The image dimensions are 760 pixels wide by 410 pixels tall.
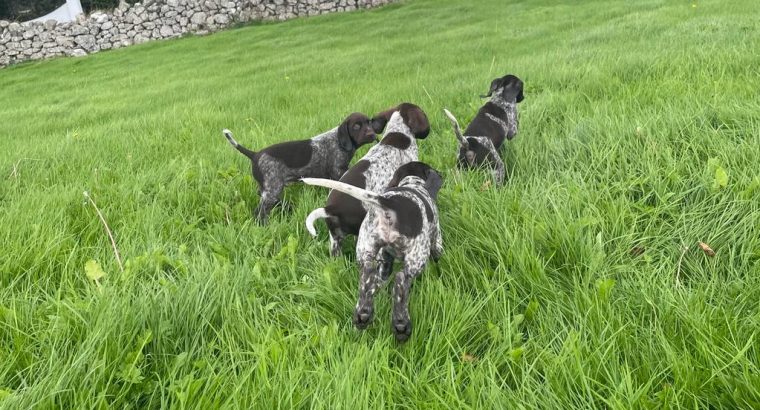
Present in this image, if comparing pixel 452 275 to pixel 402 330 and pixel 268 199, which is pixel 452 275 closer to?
pixel 402 330

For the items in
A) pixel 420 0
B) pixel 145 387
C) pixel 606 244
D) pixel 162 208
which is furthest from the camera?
pixel 420 0

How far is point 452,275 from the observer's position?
236 centimetres

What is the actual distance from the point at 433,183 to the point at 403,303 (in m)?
0.96

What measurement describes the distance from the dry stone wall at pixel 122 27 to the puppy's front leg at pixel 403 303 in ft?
81.5

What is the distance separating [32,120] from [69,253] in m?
7.63

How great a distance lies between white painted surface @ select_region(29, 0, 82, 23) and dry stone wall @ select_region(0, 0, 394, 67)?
291cm

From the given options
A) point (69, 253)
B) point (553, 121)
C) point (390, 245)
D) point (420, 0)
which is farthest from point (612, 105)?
point (420, 0)

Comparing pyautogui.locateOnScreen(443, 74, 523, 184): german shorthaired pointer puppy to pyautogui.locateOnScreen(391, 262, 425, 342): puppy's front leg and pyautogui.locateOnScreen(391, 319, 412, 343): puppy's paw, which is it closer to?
pyautogui.locateOnScreen(391, 262, 425, 342): puppy's front leg

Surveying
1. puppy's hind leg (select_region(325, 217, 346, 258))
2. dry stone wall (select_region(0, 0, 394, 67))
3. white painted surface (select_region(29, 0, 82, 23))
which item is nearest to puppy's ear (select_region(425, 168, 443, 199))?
puppy's hind leg (select_region(325, 217, 346, 258))

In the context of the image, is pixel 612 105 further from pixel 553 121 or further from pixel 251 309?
pixel 251 309

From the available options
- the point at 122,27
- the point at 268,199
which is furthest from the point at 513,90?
the point at 122,27

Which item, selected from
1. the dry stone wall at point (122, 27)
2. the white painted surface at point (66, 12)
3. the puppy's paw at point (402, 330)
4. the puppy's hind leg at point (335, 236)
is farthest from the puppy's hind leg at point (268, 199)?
the white painted surface at point (66, 12)

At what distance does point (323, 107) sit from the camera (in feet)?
22.2

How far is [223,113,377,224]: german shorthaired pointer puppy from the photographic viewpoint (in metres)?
3.79
